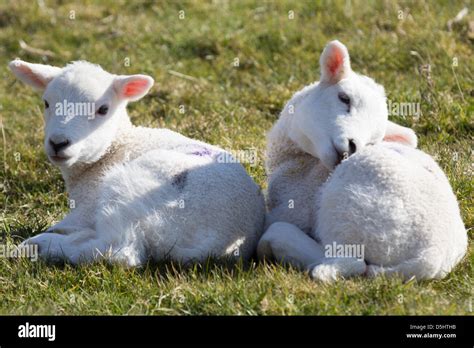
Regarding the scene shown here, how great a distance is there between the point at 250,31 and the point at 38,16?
→ 9.51 ft

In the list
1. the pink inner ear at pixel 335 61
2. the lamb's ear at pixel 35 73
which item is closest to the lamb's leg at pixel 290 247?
the pink inner ear at pixel 335 61

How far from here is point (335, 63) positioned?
6.54m

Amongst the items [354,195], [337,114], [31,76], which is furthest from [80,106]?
[354,195]

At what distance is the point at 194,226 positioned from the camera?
239 inches

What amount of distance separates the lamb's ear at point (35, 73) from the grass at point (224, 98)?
1.10m

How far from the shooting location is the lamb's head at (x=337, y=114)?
243 inches

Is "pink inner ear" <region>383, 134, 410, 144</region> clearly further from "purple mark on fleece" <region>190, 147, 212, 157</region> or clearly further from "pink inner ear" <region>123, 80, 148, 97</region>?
"pink inner ear" <region>123, 80, 148, 97</region>

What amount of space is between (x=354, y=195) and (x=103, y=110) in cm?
201

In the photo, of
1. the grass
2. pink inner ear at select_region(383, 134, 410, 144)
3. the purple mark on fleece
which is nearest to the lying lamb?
pink inner ear at select_region(383, 134, 410, 144)

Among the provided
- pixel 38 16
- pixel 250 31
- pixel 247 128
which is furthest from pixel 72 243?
pixel 38 16

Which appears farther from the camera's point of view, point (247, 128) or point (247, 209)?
point (247, 128)

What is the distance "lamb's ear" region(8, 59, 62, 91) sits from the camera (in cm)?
691
